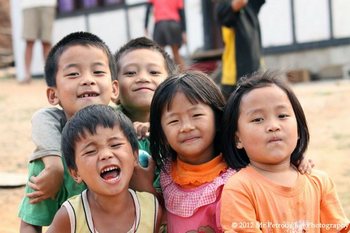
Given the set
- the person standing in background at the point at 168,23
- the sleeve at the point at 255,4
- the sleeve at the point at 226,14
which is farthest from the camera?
the person standing in background at the point at 168,23

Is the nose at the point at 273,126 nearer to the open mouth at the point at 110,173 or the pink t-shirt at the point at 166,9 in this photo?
the open mouth at the point at 110,173

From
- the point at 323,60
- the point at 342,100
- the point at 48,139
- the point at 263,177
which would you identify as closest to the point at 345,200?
the point at 263,177

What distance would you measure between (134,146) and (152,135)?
0.46 ft

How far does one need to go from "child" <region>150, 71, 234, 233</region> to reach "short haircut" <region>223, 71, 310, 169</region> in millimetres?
52

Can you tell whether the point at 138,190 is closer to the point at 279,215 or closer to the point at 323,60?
the point at 279,215

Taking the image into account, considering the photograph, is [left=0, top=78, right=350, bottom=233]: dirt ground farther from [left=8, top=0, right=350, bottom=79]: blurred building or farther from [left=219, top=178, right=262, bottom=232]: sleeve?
[left=219, top=178, right=262, bottom=232]: sleeve

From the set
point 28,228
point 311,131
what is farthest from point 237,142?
point 311,131

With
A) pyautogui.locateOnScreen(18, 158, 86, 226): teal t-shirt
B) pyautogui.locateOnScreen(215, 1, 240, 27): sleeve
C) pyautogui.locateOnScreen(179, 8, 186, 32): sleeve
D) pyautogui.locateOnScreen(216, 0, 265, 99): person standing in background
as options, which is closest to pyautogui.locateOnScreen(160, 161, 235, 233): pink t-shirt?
pyautogui.locateOnScreen(18, 158, 86, 226): teal t-shirt

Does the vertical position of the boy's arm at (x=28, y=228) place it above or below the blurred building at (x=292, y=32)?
below

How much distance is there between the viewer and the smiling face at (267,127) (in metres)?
2.58

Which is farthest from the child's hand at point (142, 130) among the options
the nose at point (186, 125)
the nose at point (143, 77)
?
the nose at point (186, 125)

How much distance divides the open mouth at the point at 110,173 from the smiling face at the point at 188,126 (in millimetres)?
263

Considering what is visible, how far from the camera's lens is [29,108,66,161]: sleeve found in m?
2.80

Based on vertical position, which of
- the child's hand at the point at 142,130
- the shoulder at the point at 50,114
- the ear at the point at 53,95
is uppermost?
the ear at the point at 53,95
